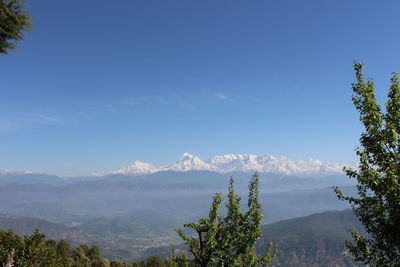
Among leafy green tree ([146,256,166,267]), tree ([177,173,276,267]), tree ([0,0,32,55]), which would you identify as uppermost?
tree ([0,0,32,55])

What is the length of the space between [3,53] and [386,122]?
25039mm

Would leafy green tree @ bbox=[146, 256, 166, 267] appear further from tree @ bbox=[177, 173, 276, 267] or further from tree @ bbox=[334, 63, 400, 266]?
tree @ bbox=[334, 63, 400, 266]

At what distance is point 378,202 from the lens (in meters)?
14.2

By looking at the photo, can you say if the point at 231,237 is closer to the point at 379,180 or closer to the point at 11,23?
the point at 379,180

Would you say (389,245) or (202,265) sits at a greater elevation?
(389,245)

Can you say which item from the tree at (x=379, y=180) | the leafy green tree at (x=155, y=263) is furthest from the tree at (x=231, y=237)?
the leafy green tree at (x=155, y=263)

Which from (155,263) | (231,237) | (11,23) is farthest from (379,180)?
(155,263)

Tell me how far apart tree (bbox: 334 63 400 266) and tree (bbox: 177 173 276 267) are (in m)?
6.71

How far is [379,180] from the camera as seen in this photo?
13703 mm

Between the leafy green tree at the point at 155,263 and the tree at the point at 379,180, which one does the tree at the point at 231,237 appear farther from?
the leafy green tree at the point at 155,263

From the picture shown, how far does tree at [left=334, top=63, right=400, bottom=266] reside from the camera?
532 inches

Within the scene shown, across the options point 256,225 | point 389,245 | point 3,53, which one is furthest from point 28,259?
point 389,245

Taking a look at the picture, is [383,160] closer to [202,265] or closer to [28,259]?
[202,265]

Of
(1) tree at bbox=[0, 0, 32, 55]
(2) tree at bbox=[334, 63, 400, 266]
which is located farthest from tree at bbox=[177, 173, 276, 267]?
(1) tree at bbox=[0, 0, 32, 55]
